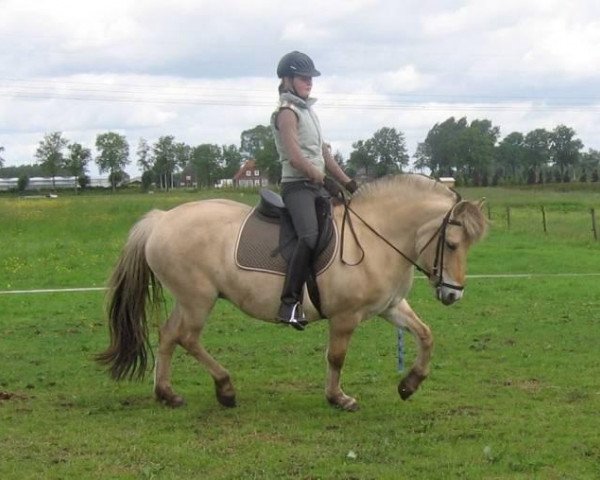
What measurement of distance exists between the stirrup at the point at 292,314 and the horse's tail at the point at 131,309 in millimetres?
1542

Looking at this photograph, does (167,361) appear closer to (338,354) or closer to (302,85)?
(338,354)

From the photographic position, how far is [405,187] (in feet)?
27.0

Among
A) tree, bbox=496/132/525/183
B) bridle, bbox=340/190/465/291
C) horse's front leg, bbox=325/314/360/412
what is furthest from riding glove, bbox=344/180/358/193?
tree, bbox=496/132/525/183

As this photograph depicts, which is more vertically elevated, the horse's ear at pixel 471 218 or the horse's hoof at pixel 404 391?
the horse's ear at pixel 471 218

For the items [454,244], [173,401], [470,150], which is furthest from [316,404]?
[470,150]

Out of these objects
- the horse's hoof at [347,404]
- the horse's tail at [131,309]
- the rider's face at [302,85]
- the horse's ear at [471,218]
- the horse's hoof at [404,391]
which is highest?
the rider's face at [302,85]

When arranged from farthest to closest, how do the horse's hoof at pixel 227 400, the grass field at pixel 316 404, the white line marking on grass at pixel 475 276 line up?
1. the white line marking on grass at pixel 475 276
2. the horse's hoof at pixel 227 400
3. the grass field at pixel 316 404

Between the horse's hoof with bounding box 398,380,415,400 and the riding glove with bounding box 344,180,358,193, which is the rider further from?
the horse's hoof with bounding box 398,380,415,400

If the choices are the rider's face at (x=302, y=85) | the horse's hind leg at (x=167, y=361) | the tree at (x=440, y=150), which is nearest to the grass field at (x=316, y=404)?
Answer: the horse's hind leg at (x=167, y=361)

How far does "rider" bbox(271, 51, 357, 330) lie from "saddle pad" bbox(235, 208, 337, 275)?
0.16 metres

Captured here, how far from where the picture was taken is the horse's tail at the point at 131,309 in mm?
8680

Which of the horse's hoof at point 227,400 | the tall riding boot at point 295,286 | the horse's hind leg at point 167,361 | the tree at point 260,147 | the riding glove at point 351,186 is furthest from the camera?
the tree at point 260,147

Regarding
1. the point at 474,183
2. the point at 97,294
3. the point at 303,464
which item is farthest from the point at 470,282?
the point at 474,183

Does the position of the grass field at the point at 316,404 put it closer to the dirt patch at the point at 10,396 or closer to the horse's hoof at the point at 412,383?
the dirt patch at the point at 10,396
